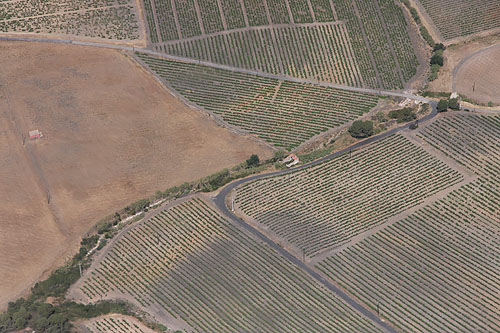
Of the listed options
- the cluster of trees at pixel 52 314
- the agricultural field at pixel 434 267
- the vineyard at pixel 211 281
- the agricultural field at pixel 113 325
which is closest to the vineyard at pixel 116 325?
the agricultural field at pixel 113 325

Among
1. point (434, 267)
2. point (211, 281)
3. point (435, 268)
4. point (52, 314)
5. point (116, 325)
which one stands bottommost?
point (435, 268)

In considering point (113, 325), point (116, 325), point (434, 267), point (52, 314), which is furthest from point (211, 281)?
point (434, 267)

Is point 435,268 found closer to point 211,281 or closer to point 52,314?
point 211,281

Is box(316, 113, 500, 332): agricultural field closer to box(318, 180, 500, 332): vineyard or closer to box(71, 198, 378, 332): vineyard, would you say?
box(318, 180, 500, 332): vineyard

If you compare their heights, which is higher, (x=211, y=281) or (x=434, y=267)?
(x=211, y=281)

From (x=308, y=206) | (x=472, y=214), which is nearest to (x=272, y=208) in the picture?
(x=308, y=206)

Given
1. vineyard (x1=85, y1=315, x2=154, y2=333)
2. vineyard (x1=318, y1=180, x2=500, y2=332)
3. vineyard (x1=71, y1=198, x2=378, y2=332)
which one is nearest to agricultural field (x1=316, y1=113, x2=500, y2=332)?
vineyard (x1=318, y1=180, x2=500, y2=332)
